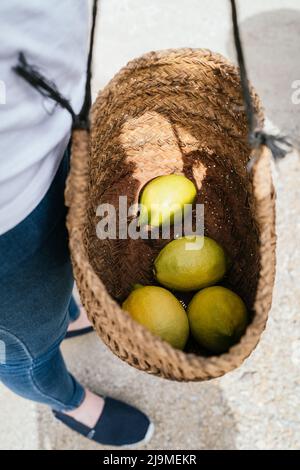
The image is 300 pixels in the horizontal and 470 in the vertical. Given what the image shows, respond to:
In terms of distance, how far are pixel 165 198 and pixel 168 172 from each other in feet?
0.38

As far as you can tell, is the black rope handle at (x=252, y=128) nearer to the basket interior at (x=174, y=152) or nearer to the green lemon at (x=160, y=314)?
the basket interior at (x=174, y=152)

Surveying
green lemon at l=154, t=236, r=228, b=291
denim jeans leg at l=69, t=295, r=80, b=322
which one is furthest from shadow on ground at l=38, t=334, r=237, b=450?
green lemon at l=154, t=236, r=228, b=291

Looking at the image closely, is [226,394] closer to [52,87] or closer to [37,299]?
[37,299]

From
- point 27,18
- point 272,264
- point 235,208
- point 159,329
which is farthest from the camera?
point 235,208

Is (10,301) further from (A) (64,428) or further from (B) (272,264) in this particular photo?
(A) (64,428)

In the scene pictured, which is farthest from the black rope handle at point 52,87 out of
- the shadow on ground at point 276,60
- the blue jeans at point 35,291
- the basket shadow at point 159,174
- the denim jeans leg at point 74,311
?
the shadow on ground at point 276,60

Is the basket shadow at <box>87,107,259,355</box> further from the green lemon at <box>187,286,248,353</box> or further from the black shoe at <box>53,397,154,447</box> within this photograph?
the black shoe at <box>53,397,154,447</box>

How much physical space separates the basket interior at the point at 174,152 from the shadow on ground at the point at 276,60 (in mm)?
800

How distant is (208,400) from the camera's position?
1.23 m

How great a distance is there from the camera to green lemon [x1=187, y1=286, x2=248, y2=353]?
2.40ft

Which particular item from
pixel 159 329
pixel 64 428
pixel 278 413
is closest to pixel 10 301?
pixel 159 329

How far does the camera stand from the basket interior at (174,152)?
80 centimetres

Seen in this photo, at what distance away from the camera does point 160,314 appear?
74cm

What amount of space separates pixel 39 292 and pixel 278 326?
2.62 feet
